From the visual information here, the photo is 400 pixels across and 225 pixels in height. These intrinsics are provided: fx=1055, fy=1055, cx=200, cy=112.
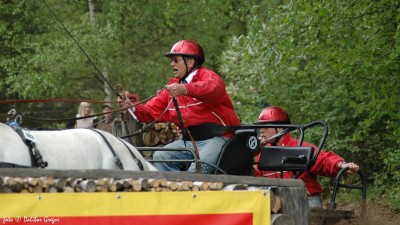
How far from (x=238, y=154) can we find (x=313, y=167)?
1294 mm

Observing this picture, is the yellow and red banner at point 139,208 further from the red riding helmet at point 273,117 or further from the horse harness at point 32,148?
the red riding helmet at point 273,117

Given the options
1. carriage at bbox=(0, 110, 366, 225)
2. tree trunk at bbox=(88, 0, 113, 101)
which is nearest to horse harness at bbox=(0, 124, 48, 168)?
carriage at bbox=(0, 110, 366, 225)

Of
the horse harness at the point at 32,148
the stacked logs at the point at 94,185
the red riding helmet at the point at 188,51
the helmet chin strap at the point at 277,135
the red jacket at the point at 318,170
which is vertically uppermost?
the red riding helmet at the point at 188,51

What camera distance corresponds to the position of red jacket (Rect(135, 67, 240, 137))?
338 inches

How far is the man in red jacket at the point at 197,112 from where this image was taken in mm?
8695

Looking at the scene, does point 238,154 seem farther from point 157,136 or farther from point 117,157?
point 157,136

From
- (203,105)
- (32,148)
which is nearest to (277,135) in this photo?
(203,105)

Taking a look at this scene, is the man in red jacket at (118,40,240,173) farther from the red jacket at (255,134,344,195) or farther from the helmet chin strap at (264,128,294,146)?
the red jacket at (255,134,344,195)

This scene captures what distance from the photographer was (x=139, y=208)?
6.34 meters

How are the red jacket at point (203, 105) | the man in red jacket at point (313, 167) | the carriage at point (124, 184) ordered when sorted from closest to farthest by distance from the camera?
the carriage at point (124, 184) → the red jacket at point (203, 105) → the man in red jacket at point (313, 167)

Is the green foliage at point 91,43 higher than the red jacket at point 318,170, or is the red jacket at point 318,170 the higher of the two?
the green foliage at point 91,43

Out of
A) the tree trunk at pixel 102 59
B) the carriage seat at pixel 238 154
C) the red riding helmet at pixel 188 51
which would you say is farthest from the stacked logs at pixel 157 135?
the tree trunk at pixel 102 59

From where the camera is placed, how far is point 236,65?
804 inches

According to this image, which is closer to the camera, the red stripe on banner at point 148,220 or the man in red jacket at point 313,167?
the red stripe on banner at point 148,220
